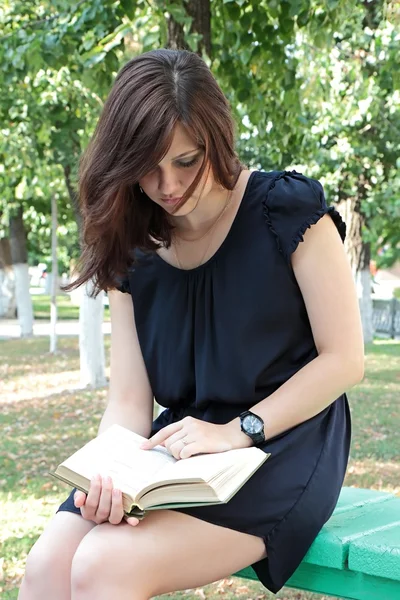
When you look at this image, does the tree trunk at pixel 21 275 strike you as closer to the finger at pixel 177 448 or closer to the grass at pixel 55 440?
the grass at pixel 55 440

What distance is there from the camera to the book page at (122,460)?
86.9 inches

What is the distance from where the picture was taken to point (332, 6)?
5348 mm

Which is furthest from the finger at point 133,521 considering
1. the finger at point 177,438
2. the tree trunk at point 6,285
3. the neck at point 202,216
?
the tree trunk at point 6,285

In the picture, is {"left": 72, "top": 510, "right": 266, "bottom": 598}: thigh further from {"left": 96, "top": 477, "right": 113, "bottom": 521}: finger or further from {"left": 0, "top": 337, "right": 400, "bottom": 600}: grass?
{"left": 0, "top": 337, "right": 400, "bottom": 600}: grass

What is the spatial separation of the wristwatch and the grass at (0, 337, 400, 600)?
6.40 ft

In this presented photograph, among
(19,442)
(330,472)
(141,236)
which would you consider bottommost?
(19,442)

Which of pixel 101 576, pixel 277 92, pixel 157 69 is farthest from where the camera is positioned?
pixel 277 92

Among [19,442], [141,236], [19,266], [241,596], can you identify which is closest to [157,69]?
[141,236]

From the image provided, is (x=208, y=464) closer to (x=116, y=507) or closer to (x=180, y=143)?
(x=116, y=507)

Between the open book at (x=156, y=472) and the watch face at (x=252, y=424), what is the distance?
0.11m

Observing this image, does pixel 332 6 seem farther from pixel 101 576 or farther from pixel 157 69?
pixel 101 576

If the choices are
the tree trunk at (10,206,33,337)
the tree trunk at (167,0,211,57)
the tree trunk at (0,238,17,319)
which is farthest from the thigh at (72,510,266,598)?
the tree trunk at (0,238,17,319)

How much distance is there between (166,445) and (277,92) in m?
4.88

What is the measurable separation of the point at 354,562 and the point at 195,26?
12.2 ft
